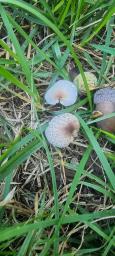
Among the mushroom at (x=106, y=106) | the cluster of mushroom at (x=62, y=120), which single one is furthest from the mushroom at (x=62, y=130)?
the mushroom at (x=106, y=106)

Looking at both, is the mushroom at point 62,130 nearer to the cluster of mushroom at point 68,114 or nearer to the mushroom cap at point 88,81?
the cluster of mushroom at point 68,114

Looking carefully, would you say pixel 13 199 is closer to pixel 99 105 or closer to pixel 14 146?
pixel 14 146

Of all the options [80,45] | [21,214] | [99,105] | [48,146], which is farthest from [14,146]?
[80,45]

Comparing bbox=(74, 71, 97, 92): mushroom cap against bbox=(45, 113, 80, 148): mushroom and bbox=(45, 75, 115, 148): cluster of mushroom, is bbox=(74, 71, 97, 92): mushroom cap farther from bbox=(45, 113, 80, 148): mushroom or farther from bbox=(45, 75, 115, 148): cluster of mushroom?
bbox=(45, 113, 80, 148): mushroom

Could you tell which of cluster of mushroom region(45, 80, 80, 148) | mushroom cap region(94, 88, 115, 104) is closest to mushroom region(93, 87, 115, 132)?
mushroom cap region(94, 88, 115, 104)

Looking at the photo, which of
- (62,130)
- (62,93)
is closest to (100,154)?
(62,130)
